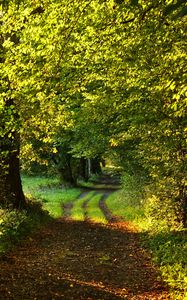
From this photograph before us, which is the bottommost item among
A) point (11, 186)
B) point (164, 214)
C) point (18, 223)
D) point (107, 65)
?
point (164, 214)

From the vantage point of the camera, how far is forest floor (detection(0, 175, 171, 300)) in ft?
33.3

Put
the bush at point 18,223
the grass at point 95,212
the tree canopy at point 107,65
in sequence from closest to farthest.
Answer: the tree canopy at point 107,65, the bush at point 18,223, the grass at point 95,212

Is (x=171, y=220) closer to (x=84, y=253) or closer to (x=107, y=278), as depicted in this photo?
(x=84, y=253)

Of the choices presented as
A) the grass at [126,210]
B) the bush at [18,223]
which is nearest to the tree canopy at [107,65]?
the bush at [18,223]

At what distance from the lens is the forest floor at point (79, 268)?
1015 cm

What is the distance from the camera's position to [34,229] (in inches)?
737

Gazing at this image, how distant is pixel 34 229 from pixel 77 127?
13.7 m

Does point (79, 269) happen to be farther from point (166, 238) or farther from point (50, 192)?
point (50, 192)

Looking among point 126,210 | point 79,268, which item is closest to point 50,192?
point 126,210

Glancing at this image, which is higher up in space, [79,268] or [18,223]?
[18,223]

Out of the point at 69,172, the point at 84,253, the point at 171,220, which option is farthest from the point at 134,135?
the point at 69,172

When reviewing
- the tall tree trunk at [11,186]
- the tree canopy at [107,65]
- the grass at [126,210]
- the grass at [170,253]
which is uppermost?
the tree canopy at [107,65]

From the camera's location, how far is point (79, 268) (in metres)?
13.1

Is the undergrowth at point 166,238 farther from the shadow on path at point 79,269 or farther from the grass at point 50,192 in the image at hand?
the grass at point 50,192
